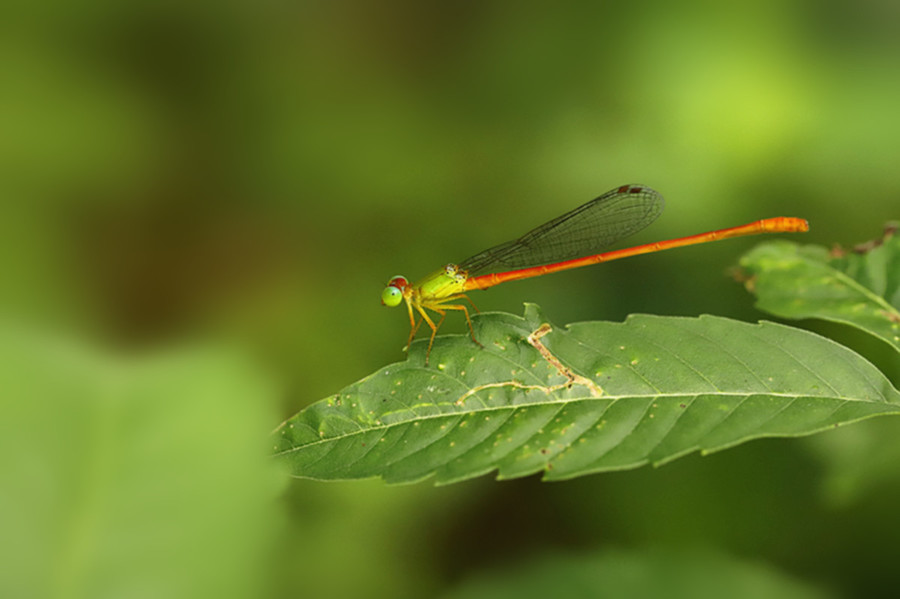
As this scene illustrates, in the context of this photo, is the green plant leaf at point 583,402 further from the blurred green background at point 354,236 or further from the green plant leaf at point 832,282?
the green plant leaf at point 832,282

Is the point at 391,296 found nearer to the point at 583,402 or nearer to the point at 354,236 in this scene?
the point at 354,236

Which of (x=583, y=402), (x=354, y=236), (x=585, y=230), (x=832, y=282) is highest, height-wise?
(x=354, y=236)

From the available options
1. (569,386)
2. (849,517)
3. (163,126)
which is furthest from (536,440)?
(163,126)

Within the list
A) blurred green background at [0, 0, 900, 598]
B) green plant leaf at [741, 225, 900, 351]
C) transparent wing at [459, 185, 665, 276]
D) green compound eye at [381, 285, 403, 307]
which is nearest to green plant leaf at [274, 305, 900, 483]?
blurred green background at [0, 0, 900, 598]

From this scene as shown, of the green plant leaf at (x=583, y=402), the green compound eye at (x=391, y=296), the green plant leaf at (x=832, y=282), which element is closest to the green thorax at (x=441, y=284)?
the green compound eye at (x=391, y=296)

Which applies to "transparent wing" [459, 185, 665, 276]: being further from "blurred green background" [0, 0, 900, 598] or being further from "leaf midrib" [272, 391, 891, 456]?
"leaf midrib" [272, 391, 891, 456]

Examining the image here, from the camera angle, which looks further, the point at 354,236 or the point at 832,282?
the point at 354,236

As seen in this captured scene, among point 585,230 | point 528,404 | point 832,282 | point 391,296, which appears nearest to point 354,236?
point 391,296
